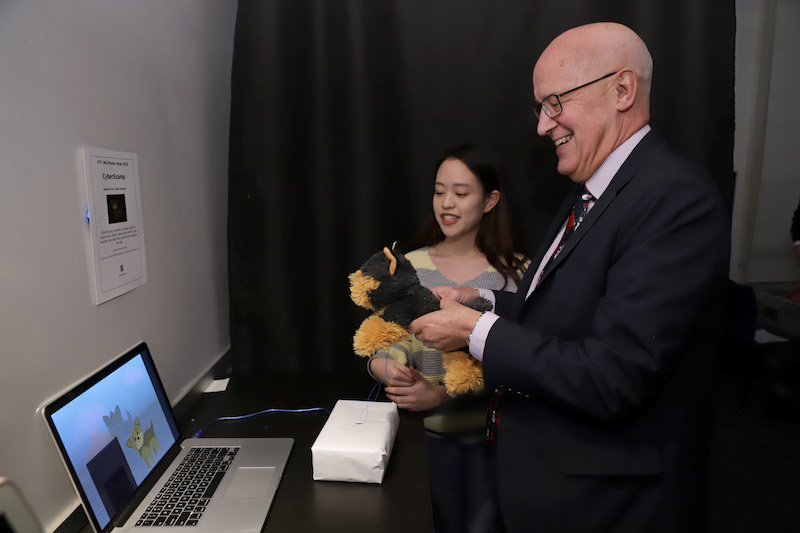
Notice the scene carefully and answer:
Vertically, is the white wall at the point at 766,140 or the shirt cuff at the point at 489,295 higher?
the white wall at the point at 766,140

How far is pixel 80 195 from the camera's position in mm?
1053

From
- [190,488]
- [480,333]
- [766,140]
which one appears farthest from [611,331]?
[766,140]

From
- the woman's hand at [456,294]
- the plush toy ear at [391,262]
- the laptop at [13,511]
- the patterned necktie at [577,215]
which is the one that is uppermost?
the patterned necktie at [577,215]

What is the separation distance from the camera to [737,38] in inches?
69.9

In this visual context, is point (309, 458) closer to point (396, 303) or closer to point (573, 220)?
point (396, 303)

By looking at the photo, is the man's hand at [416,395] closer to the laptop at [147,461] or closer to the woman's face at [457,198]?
the laptop at [147,461]

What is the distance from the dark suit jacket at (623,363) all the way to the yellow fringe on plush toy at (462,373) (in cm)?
10

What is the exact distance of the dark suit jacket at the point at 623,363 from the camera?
0.91 meters

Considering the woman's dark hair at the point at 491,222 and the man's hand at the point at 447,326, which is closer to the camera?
the man's hand at the point at 447,326

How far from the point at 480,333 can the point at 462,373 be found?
14cm

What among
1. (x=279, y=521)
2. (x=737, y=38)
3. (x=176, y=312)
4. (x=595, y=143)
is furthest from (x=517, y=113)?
(x=279, y=521)

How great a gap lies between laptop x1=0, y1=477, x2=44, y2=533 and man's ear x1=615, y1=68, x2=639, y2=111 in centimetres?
114

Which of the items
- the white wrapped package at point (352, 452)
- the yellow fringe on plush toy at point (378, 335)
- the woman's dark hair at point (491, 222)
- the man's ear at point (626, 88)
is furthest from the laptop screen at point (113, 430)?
the man's ear at point (626, 88)

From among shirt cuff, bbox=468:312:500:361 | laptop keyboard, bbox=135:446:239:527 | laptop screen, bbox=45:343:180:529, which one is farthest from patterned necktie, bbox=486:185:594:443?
laptop screen, bbox=45:343:180:529
